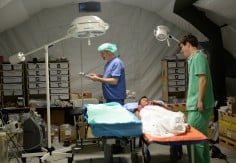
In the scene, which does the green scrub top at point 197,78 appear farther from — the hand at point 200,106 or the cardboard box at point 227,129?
the cardboard box at point 227,129

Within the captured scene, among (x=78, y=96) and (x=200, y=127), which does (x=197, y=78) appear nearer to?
(x=200, y=127)

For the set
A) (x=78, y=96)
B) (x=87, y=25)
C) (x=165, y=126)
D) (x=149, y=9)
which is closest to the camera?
(x=165, y=126)

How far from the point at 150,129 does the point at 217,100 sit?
2.72m

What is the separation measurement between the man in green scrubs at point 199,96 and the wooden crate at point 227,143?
152cm

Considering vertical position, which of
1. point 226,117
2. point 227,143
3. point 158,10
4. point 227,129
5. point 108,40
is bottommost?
point 227,143

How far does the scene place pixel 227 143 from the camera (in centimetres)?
466

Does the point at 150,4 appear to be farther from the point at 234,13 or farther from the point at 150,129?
the point at 150,129

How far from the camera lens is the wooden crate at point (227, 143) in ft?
14.8

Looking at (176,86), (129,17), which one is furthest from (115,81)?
(129,17)

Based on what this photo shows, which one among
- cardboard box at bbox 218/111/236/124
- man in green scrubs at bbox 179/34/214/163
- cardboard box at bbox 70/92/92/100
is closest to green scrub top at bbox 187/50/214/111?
man in green scrubs at bbox 179/34/214/163

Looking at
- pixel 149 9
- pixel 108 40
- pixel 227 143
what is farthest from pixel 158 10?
pixel 227 143

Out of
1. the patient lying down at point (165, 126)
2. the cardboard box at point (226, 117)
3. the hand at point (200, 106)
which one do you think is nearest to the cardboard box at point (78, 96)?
the cardboard box at point (226, 117)

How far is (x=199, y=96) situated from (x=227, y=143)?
1897 millimetres

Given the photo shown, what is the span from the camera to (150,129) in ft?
9.32
